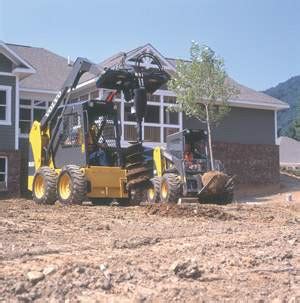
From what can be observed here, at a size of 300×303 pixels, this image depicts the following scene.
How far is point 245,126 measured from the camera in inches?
1358

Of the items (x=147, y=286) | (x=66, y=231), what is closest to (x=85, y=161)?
(x=66, y=231)

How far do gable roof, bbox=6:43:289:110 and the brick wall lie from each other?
2.45m

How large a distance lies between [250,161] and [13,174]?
12.9 metres

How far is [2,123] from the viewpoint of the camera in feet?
85.3

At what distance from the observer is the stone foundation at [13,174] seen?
25.8m

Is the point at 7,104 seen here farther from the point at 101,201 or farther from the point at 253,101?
the point at 253,101

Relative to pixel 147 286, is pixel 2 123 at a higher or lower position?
higher

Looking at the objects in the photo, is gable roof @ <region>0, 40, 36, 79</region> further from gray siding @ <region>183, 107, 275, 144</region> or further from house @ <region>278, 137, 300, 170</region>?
house @ <region>278, 137, 300, 170</region>

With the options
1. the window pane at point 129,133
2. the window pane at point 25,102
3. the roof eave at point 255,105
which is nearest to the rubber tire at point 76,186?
the window pane at point 129,133

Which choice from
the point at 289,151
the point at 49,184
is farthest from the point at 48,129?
the point at 289,151

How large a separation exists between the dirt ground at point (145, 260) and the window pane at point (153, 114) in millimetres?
18714

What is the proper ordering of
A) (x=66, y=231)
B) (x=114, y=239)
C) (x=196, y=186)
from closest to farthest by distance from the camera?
(x=114, y=239)
(x=66, y=231)
(x=196, y=186)

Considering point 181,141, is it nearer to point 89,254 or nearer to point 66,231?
point 66,231

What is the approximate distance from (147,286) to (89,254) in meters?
1.34
